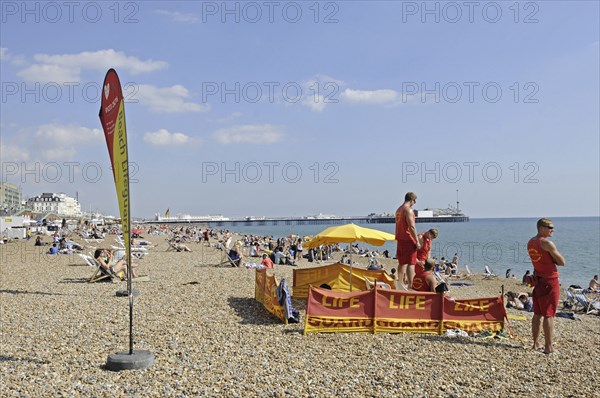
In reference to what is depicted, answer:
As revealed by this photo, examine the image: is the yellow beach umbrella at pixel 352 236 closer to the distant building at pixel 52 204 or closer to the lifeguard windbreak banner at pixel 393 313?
the lifeguard windbreak banner at pixel 393 313

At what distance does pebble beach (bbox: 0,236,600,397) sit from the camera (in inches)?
216

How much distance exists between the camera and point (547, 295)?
7.28 meters

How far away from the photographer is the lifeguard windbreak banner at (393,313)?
26.3 ft

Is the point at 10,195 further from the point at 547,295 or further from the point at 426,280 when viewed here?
the point at 547,295

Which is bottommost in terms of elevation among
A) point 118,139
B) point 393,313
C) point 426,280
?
point 393,313

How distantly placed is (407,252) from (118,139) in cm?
537

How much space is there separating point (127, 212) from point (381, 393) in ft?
11.1

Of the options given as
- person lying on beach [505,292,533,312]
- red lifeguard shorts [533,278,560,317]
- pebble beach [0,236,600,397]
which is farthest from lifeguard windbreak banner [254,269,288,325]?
person lying on beach [505,292,533,312]

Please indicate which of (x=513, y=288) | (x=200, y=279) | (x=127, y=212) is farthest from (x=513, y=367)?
(x=513, y=288)

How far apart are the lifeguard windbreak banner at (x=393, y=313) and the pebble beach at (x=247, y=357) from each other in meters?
0.25

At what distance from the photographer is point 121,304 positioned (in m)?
10.2

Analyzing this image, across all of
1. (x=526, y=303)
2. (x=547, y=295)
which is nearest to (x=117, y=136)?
(x=547, y=295)

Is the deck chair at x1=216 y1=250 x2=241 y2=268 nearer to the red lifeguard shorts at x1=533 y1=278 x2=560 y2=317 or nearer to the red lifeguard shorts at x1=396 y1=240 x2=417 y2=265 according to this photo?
the red lifeguard shorts at x1=396 y1=240 x2=417 y2=265

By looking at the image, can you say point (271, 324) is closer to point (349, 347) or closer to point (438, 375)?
point (349, 347)
